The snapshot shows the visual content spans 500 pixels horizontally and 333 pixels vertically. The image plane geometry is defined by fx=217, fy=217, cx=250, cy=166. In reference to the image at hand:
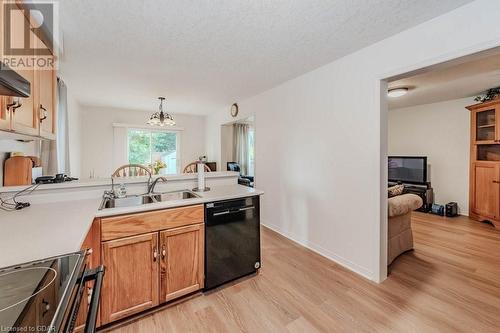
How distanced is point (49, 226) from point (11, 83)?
32.4 inches

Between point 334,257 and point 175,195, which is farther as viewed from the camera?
point 334,257

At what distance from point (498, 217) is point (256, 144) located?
4.13 meters

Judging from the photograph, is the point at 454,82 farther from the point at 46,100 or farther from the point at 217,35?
the point at 46,100

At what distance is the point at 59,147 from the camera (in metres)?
2.88

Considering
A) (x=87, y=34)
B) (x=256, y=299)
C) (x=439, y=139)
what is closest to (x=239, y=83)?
(x=87, y=34)

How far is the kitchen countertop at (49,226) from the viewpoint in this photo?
939 millimetres

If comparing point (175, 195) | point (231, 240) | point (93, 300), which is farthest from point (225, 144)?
point (93, 300)

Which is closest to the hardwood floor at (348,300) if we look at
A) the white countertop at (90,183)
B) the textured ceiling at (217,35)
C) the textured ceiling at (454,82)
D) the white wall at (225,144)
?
the white countertop at (90,183)

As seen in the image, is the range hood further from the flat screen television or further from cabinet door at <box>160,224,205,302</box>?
the flat screen television

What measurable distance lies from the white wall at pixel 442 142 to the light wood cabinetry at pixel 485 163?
32 cm

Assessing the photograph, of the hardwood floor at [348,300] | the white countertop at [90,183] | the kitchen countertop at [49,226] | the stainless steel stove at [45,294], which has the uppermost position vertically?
the white countertop at [90,183]

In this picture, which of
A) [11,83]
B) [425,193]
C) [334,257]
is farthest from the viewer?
[425,193]

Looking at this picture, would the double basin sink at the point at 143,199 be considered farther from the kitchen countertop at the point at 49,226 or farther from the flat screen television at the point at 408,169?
the flat screen television at the point at 408,169

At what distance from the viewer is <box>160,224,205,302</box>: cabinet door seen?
5.69ft
